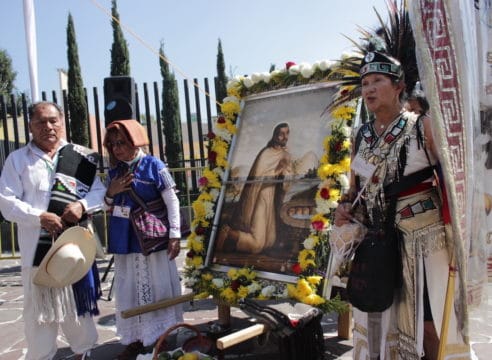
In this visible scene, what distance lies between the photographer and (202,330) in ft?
14.7

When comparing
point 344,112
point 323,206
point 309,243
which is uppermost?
point 344,112

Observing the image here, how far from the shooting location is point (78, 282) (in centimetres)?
356

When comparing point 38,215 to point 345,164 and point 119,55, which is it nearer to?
point 345,164

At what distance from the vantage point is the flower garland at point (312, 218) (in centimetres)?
355

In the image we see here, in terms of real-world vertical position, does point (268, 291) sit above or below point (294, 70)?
below

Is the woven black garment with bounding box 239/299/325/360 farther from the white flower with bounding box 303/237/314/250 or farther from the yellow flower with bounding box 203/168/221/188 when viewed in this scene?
the yellow flower with bounding box 203/168/221/188

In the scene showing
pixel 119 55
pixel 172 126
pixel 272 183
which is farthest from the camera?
pixel 119 55

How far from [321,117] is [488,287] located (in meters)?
2.07

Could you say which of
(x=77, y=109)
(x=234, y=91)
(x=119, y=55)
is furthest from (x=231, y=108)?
(x=119, y=55)

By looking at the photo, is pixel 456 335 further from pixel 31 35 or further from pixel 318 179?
pixel 31 35

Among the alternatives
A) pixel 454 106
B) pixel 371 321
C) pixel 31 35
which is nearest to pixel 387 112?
pixel 454 106

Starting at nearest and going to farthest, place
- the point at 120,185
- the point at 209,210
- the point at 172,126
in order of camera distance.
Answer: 1. the point at 120,185
2. the point at 209,210
3. the point at 172,126

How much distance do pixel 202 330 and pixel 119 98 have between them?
3732 mm

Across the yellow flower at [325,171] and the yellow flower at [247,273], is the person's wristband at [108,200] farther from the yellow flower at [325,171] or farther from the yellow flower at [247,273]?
the yellow flower at [325,171]
